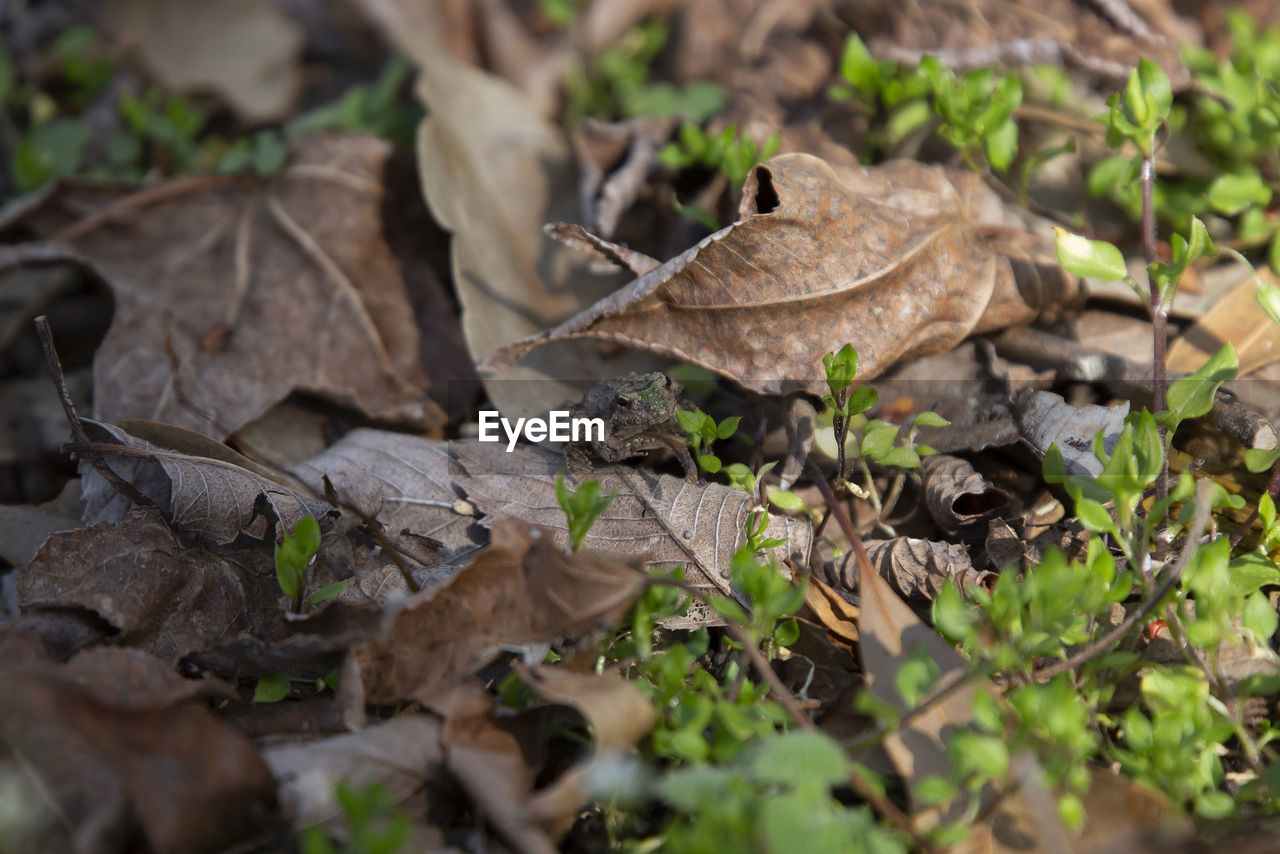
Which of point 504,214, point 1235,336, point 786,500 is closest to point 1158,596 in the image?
point 786,500

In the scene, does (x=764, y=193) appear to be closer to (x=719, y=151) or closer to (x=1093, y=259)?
(x=719, y=151)

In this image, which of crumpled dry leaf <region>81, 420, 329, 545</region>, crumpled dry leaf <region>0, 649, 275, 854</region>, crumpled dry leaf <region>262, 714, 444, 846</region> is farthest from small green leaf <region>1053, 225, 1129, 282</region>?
crumpled dry leaf <region>0, 649, 275, 854</region>

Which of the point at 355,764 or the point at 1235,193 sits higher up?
the point at 1235,193

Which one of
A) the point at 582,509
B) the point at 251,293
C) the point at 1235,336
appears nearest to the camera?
the point at 582,509

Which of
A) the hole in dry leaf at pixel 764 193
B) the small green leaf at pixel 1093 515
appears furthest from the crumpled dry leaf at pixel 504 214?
the small green leaf at pixel 1093 515

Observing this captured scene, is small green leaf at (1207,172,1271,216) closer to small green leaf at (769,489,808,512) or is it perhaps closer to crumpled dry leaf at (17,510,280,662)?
small green leaf at (769,489,808,512)

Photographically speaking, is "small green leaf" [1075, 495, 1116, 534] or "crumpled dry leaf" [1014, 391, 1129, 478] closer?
"small green leaf" [1075, 495, 1116, 534]
